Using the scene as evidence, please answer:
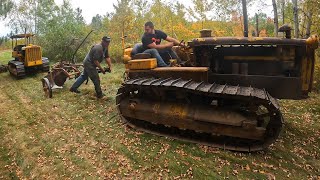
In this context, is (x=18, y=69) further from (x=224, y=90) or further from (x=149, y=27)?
(x=224, y=90)

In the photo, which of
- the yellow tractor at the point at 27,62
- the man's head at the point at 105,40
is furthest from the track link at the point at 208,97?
the yellow tractor at the point at 27,62

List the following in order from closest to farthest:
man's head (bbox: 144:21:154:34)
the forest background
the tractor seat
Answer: the tractor seat < man's head (bbox: 144:21:154:34) < the forest background

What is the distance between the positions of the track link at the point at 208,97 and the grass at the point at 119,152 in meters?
0.17

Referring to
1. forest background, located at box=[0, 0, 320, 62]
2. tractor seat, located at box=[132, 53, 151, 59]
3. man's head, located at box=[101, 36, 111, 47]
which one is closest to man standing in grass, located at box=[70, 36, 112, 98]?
man's head, located at box=[101, 36, 111, 47]

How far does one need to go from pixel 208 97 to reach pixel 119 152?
6.51 feet

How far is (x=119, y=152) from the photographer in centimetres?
514

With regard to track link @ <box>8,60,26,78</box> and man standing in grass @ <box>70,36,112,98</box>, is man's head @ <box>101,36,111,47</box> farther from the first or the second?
track link @ <box>8,60,26,78</box>

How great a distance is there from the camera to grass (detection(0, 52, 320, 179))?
4531mm

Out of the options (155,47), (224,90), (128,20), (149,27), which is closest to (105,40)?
(149,27)

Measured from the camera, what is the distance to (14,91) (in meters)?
10.1

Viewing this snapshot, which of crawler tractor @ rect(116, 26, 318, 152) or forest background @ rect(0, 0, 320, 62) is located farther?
forest background @ rect(0, 0, 320, 62)

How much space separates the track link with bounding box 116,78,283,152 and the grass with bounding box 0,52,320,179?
Answer: 0.56 ft

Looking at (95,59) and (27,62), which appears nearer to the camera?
(95,59)

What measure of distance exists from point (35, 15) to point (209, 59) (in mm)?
28348
